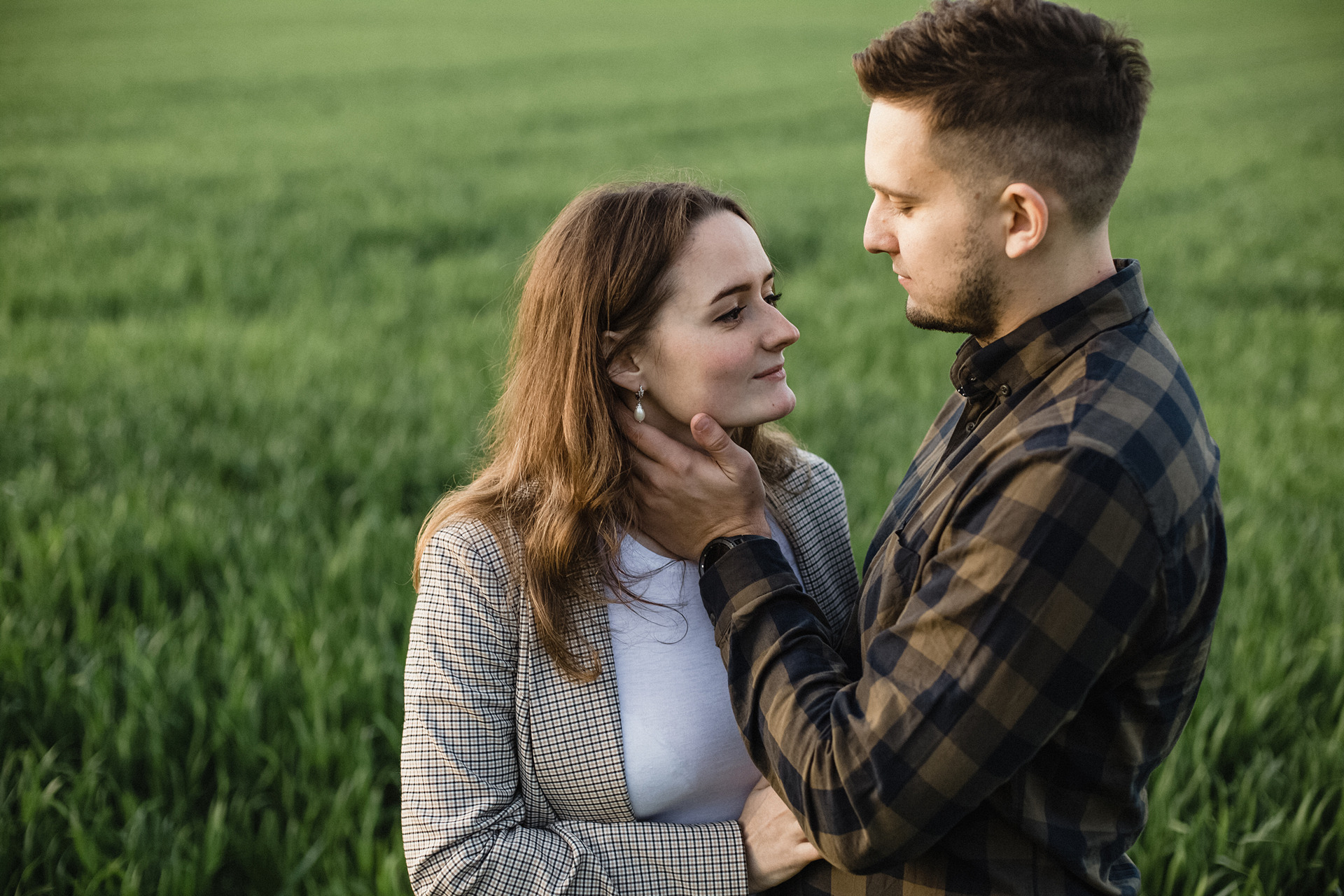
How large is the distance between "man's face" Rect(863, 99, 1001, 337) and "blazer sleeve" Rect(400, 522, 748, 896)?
910 mm

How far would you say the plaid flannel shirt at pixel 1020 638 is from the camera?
1.32 metres

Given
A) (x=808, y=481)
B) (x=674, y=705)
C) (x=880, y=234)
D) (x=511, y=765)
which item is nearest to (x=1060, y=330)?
(x=880, y=234)

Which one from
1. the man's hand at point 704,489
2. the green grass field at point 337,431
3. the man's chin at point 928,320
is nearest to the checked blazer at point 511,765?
the man's hand at point 704,489

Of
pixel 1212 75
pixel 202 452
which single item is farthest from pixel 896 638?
pixel 1212 75

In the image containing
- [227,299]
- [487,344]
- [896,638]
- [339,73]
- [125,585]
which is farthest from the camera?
[339,73]

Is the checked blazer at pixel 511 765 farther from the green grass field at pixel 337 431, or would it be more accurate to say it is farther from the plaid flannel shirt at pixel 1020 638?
the green grass field at pixel 337 431

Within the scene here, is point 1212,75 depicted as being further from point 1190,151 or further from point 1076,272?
point 1076,272

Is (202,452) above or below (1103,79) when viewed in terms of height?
below

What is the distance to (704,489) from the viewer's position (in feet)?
5.79

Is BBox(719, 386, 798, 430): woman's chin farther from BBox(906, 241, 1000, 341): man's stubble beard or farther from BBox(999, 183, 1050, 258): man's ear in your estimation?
BBox(999, 183, 1050, 258): man's ear

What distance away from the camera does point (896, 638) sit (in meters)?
1.43

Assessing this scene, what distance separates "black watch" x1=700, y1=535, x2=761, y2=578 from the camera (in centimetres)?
169

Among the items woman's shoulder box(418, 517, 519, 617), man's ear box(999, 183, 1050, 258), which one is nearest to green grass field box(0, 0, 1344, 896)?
man's ear box(999, 183, 1050, 258)

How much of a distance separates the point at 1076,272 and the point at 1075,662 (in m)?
0.66
